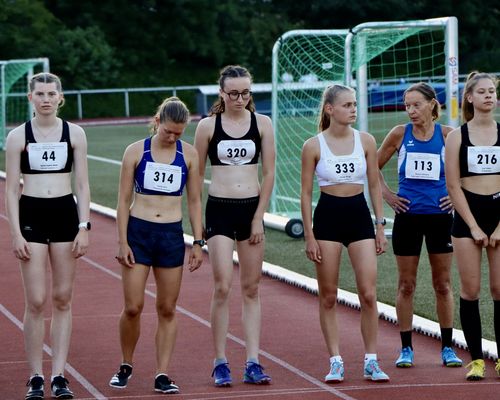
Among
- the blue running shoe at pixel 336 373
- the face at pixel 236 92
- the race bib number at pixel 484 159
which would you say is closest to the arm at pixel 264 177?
the face at pixel 236 92

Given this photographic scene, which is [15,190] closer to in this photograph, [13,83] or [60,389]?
[60,389]

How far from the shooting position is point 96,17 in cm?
5622

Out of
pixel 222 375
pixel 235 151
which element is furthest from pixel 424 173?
pixel 222 375

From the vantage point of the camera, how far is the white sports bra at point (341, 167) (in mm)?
8281

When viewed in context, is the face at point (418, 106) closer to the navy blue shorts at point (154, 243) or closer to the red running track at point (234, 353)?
the red running track at point (234, 353)

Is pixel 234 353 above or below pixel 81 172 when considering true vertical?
below

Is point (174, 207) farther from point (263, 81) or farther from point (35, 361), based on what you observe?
point (263, 81)

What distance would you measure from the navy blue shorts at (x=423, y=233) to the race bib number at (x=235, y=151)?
1.27 m

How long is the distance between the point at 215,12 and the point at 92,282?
44.8 meters

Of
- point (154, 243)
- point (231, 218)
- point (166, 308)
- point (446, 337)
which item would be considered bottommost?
point (446, 337)

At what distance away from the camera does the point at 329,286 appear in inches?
328

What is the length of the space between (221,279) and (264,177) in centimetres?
70

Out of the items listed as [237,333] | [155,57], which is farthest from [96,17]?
[237,333]

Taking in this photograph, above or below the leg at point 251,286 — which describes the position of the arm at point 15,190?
above
